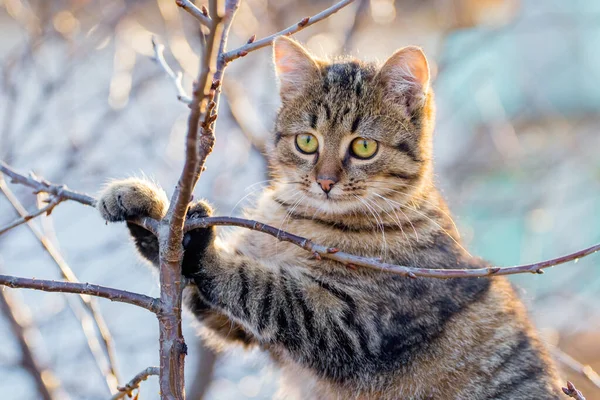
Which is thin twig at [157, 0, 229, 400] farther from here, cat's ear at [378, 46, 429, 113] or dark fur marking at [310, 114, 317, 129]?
cat's ear at [378, 46, 429, 113]

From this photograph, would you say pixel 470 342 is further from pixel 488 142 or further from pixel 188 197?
pixel 488 142

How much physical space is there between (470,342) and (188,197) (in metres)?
1.79

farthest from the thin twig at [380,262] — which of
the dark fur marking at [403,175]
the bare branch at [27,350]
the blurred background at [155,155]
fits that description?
the bare branch at [27,350]

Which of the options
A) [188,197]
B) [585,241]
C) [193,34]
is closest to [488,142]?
[585,241]

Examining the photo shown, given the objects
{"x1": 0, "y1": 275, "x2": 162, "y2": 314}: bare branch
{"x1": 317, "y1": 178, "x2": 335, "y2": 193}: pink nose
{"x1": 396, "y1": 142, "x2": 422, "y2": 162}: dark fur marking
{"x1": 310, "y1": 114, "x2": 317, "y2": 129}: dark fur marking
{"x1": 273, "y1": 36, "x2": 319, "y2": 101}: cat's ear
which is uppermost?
{"x1": 273, "y1": 36, "x2": 319, "y2": 101}: cat's ear

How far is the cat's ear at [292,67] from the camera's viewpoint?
3318 millimetres

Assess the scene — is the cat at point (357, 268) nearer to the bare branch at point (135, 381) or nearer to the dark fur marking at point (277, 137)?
the dark fur marking at point (277, 137)

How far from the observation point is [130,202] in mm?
2664

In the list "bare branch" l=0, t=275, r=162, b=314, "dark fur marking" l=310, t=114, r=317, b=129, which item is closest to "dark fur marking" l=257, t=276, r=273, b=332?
"bare branch" l=0, t=275, r=162, b=314

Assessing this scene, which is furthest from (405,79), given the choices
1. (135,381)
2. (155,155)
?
(155,155)

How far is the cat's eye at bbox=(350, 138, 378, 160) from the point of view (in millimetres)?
3127

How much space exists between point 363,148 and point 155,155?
2.09 metres

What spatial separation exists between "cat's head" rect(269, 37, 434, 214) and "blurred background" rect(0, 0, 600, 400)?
292 millimetres

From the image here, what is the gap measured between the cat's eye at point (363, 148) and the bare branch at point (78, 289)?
55.5 inches
